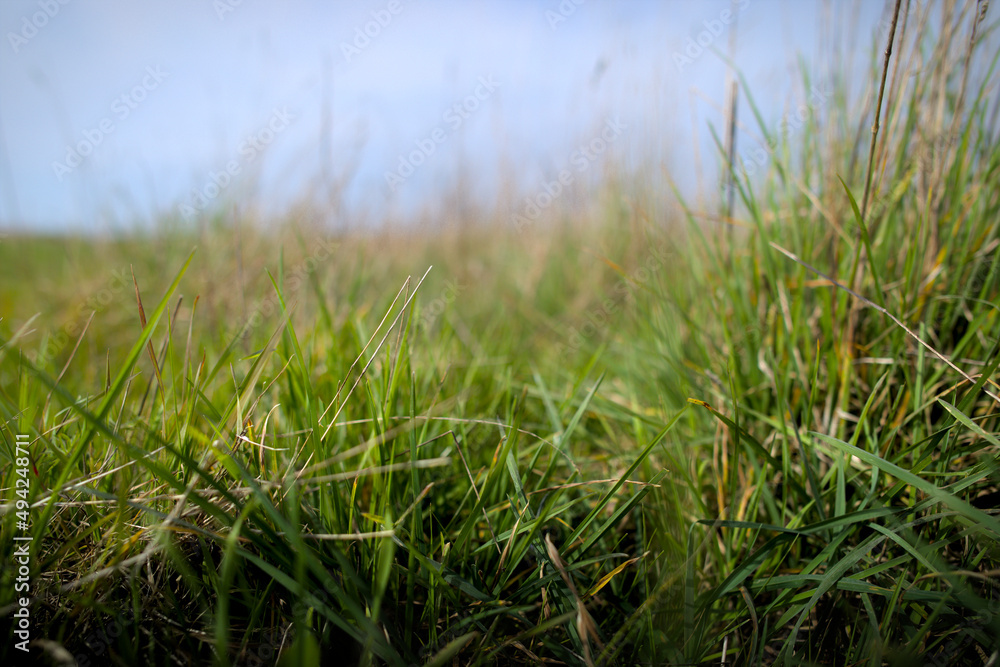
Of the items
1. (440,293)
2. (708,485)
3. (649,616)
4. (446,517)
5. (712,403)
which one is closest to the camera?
(649,616)

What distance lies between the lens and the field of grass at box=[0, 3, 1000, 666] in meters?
0.65

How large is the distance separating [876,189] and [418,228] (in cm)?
432

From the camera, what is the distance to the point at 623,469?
1.14m

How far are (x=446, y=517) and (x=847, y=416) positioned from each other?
0.78 m

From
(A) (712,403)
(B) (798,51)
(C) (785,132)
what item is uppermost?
(B) (798,51)

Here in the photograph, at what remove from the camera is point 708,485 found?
1101 mm

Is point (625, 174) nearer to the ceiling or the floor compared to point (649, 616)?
nearer to the ceiling

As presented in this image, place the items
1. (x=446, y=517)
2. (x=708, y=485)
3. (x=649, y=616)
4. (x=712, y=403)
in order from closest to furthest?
(x=649, y=616) → (x=446, y=517) → (x=708, y=485) → (x=712, y=403)

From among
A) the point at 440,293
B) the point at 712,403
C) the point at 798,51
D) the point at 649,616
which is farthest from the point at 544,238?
the point at 649,616

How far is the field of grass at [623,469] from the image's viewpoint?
25.4 inches

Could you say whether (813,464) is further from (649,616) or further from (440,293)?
(440,293)

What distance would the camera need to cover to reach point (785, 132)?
49.9 inches

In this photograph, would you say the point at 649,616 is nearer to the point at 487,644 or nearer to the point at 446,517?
the point at 487,644

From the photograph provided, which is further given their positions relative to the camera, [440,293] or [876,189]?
[440,293]
